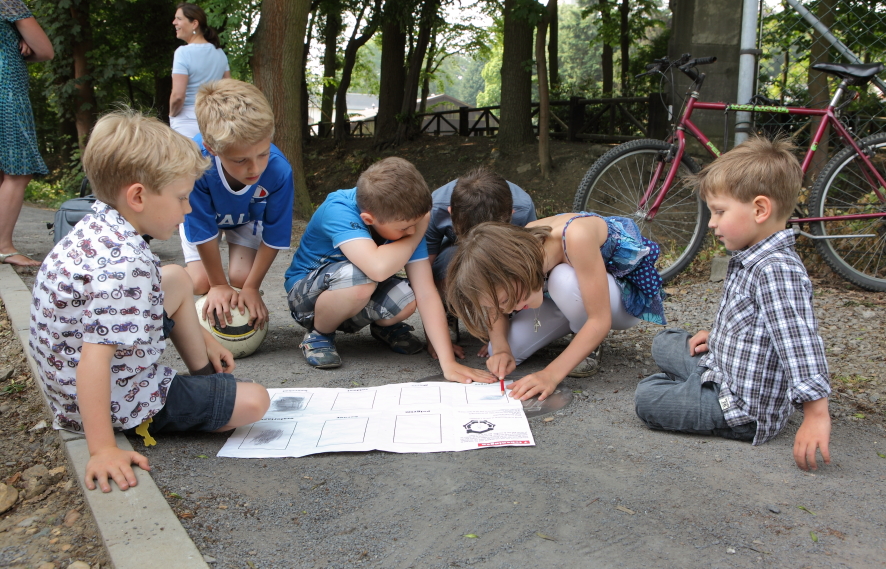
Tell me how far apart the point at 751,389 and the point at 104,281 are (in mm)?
1893

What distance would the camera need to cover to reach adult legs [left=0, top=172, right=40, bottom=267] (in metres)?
4.27

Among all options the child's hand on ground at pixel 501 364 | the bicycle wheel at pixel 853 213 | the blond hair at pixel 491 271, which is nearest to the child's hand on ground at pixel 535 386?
the child's hand on ground at pixel 501 364

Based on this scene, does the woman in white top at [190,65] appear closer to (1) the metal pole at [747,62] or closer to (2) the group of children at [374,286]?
(2) the group of children at [374,286]

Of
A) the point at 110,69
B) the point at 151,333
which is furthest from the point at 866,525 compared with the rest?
the point at 110,69

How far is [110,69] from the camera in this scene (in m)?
11.0

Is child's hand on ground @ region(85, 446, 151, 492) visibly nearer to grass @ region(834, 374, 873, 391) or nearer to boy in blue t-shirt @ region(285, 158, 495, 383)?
boy in blue t-shirt @ region(285, 158, 495, 383)

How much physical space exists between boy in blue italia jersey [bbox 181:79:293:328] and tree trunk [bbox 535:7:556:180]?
17.9 feet

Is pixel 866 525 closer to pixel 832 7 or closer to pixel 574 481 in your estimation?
pixel 574 481

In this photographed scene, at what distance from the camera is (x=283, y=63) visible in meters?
7.09

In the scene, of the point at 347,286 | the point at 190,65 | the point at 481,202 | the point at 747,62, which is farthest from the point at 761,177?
the point at 190,65

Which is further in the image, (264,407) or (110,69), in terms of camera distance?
(110,69)

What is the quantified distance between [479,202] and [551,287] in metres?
0.46

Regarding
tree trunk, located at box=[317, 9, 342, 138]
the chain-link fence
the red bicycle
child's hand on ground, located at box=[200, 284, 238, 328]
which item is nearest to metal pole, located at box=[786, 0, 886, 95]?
the chain-link fence

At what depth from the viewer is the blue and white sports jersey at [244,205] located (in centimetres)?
297
